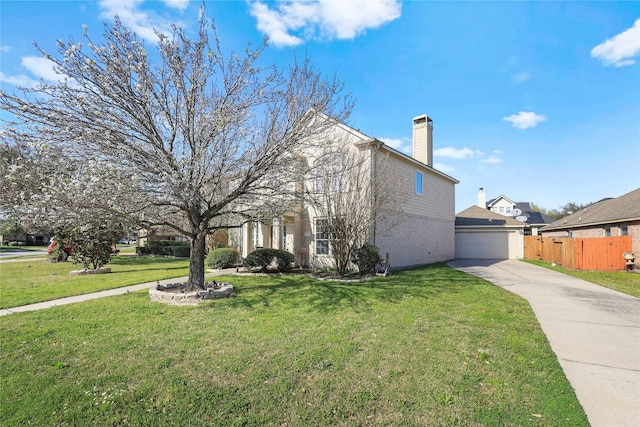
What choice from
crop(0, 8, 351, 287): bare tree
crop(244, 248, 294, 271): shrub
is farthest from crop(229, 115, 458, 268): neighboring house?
crop(0, 8, 351, 287): bare tree

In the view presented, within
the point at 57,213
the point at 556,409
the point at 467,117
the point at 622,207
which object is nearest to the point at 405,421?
the point at 556,409

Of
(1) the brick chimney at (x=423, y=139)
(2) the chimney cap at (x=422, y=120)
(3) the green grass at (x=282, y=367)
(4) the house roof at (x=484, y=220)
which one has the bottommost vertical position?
(3) the green grass at (x=282, y=367)

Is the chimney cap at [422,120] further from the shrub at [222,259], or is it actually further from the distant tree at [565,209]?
the distant tree at [565,209]

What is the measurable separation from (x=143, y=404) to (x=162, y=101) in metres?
6.07

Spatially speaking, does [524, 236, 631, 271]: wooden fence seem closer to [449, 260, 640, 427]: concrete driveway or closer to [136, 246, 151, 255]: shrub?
[449, 260, 640, 427]: concrete driveway

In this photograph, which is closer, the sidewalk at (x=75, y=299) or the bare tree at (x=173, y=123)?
the bare tree at (x=173, y=123)

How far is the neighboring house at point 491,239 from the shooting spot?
22.5 m

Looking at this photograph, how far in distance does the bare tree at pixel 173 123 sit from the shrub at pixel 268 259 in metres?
4.47

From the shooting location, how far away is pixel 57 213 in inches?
241

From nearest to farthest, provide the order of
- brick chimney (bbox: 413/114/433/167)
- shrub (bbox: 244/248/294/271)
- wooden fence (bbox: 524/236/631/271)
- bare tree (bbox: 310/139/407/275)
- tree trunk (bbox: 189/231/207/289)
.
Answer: tree trunk (bbox: 189/231/207/289) < bare tree (bbox: 310/139/407/275) < shrub (bbox: 244/248/294/271) < wooden fence (bbox: 524/236/631/271) < brick chimney (bbox: 413/114/433/167)

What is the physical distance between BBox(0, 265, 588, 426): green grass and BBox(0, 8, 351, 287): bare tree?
8.60ft

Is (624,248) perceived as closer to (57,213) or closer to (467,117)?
(467,117)

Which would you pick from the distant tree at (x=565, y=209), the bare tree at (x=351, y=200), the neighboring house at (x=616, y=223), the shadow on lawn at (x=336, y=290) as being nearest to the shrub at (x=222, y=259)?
the shadow on lawn at (x=336, y=290)

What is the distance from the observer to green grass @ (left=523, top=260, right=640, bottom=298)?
9.92 metres
